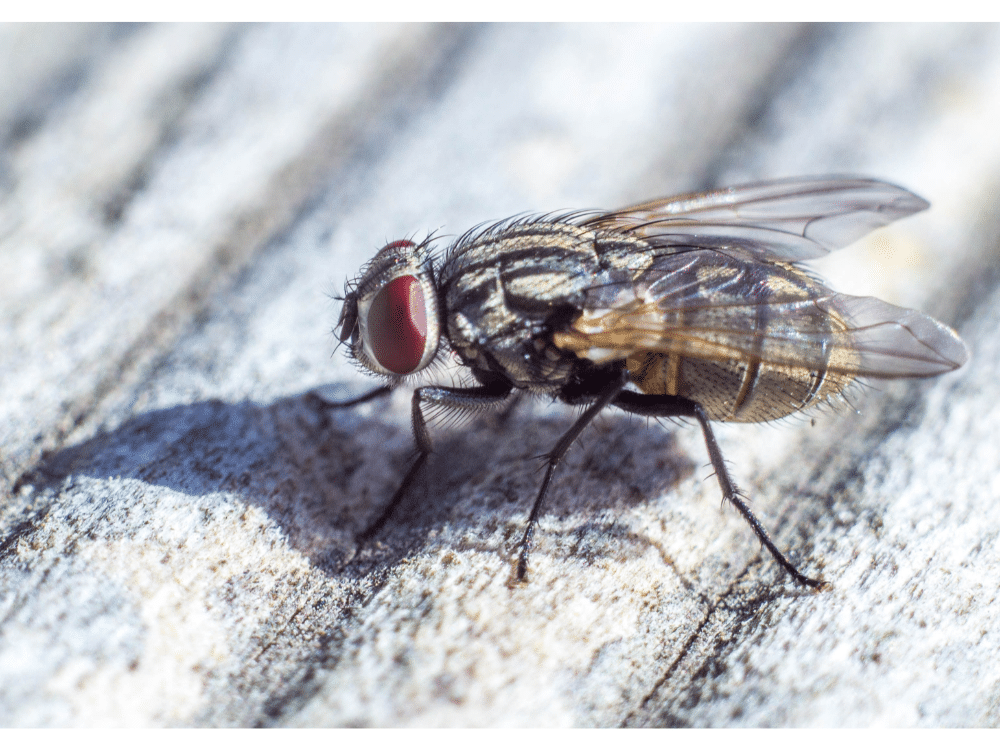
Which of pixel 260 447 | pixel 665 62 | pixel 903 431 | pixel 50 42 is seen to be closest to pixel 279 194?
pixel 260 447

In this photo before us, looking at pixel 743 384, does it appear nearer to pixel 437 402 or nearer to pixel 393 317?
pixel 437 402

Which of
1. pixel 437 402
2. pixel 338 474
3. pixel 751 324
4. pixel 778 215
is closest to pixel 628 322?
pixel 751 324

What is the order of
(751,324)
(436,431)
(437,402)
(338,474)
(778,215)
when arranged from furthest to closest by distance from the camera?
(778,215) → (436,431) → (437,402) → (338,474) → (751,324)

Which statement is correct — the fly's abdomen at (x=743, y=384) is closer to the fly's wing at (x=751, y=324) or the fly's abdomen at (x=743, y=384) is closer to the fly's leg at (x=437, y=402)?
the fly's wing at (x=751, y=324)

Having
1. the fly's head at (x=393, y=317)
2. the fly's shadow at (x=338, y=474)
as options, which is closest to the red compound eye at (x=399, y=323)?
the fly's head at (x=393, y=317)

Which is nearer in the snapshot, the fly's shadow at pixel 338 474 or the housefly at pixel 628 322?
the fly's shadow at pixel 338 474

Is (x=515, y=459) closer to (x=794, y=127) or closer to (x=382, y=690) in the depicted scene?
(x=382, y=690)

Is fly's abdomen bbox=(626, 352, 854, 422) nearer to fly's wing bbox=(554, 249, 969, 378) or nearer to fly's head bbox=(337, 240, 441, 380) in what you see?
fly's wing bbox=(554, 249, 969, 378)

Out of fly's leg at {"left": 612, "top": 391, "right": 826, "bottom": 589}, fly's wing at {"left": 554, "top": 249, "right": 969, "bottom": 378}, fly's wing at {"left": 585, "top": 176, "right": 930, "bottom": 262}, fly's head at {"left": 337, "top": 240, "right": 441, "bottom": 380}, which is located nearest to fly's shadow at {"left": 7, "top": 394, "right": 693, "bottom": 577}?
fly's leg at {"left": 612, "top": 391, "right": 826, "bottom": 589}
